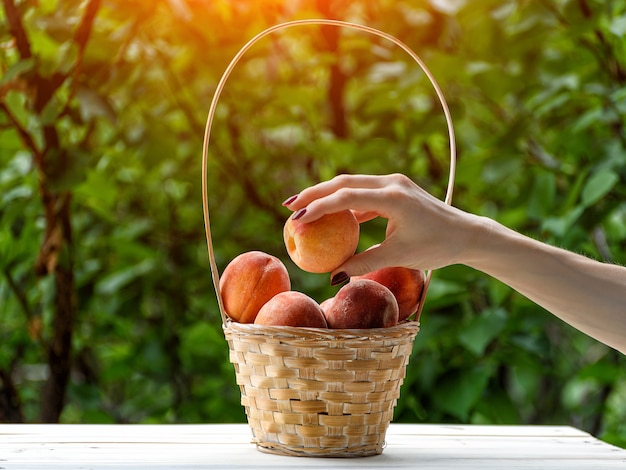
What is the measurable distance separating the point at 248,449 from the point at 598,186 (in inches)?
34.8

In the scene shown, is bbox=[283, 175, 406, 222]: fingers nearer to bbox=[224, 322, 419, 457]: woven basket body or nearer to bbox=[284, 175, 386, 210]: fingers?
bbox=[284, 175, 386, 210]: fingers

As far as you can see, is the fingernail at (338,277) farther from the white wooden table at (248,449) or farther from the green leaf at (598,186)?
the green leaf at (598,186)

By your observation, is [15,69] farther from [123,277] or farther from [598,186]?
[598,186]

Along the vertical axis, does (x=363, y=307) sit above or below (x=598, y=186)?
above

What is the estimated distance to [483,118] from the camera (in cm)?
225

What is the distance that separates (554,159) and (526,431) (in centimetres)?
94

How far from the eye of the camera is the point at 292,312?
91 centimetres

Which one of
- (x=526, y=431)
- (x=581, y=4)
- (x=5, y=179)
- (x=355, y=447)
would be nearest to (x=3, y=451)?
(x=355, y=447)

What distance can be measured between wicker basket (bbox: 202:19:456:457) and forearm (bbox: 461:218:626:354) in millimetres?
136

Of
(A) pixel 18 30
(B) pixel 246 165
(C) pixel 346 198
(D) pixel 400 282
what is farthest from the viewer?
(B) pixel 246 165

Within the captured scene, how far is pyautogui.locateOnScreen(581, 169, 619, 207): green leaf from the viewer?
1515 mm

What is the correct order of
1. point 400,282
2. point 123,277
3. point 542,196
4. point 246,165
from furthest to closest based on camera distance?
1. point 246,165
2. point 123,277
3. point 542,196
4. point 400,282

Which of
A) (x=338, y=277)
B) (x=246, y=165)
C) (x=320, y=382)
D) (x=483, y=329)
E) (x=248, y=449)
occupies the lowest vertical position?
(x=483, y=329)

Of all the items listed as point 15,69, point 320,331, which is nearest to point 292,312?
point 320,331
